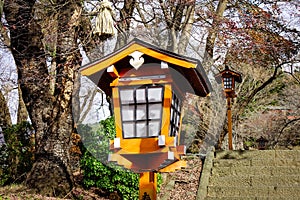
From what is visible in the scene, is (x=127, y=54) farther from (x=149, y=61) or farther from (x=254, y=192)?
(x=254, y=192)

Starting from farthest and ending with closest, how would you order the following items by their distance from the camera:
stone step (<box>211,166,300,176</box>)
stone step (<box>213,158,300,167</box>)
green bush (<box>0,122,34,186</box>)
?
green bush (<box>0,122,34,186</box>) < stone step (<box>213,158,300,167</box>) < stone step (<box>211,166,300,176</box>)

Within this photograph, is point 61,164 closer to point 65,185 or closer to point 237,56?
point 65,185

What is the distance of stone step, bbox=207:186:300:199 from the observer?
20.5 ft

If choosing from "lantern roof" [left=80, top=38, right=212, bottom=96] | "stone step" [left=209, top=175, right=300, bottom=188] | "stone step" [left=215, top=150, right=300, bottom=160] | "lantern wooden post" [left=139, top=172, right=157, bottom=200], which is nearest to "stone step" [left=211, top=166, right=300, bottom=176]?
"stone step" [left=209, top=175, right=300, bottom=188]

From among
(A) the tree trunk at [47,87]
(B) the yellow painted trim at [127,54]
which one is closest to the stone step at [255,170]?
(A) the tree trunk at [47,87]

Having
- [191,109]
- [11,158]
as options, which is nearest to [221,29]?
[191,109]

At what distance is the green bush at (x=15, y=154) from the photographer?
8242 mm

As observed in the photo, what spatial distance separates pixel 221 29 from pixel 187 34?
881 mm

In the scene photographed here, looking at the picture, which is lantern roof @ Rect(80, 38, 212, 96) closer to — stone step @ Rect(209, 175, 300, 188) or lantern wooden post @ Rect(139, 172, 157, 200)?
lantern wooden post @ Rect(139, 172, 157, 200)

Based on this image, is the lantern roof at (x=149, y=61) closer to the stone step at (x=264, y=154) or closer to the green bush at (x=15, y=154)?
the stone step at (x=264, y=154)

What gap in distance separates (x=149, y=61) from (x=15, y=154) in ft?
20.6

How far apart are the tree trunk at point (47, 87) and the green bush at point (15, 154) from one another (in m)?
1.00

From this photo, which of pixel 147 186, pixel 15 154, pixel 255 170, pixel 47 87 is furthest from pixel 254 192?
pixel 15 154

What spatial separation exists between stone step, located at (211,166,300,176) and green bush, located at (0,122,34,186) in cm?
383
